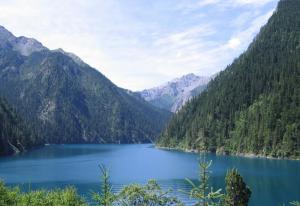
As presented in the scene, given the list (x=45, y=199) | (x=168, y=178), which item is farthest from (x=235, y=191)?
(x=168, y=178)

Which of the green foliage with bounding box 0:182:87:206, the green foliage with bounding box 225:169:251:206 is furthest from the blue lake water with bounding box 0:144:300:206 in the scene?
the green foliage with bounding box 0:182:87:206

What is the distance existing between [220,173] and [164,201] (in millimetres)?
112075

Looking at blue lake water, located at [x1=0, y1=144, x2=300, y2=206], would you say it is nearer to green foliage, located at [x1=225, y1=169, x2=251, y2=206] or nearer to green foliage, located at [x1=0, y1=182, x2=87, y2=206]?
green foliage, located at [x1=225, y1=169, x2=251, y2=206]

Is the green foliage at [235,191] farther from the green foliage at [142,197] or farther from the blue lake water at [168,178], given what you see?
the green foliage at [142,197]

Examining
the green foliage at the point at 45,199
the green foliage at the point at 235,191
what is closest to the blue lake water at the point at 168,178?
the green foliage at the point at 235,191

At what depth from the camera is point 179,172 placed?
→ 167m

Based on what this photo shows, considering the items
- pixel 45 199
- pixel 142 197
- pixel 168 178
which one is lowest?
pixel 168 178

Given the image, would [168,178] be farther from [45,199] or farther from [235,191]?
[45,199]

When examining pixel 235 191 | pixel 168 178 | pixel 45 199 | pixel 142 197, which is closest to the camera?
pixel 142 197

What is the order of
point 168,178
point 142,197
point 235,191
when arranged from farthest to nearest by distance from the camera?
point 168,178 < point 235,191 < point 142,197

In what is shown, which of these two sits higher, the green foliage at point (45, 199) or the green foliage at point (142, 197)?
the green foliage at point (142, 197)

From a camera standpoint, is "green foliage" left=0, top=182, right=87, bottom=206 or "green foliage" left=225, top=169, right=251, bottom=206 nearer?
"green foliage" left=0, top=182, right=87, bottom=206

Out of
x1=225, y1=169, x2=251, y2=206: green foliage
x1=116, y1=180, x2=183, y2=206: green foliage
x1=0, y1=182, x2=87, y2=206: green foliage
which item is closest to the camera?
x1=116, y1=180, x2=183, y2=206: green foliage

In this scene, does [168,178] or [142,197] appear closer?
[142,197]
